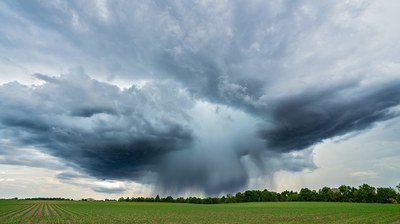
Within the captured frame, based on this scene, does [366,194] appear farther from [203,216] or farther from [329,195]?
[203,216]

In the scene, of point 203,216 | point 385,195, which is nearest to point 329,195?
point 385,195

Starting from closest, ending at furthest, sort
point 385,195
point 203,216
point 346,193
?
point 203,216 < point 385,195 < point 346,193

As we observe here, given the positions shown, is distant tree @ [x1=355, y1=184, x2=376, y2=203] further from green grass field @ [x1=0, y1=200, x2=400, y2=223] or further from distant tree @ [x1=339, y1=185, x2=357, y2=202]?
green grass field @ [x1=0, y1=200, x2=400, y2=223]

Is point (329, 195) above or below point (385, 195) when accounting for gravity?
above

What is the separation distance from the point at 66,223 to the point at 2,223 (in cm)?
882

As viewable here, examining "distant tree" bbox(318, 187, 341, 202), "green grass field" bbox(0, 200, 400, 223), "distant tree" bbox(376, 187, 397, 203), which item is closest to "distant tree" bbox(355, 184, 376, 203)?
"distant tree" bbox(376, 187, 397, 203)

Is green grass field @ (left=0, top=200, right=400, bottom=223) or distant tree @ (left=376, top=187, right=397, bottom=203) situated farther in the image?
distant tree @ (left=376, top=187, right=397, bottom=203)

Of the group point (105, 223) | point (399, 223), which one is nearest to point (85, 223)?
point (105, 223)

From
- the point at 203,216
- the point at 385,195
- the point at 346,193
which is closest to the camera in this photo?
the point at 203,216

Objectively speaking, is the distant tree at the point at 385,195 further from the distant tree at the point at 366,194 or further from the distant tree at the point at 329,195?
the distant tree at the point at 329,195

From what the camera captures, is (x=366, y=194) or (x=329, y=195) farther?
(x=329, y=195)

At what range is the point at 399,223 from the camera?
39.1 meters

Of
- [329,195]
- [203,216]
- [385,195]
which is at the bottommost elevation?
[203,216]

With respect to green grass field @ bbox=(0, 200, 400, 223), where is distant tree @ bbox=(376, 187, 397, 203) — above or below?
above
